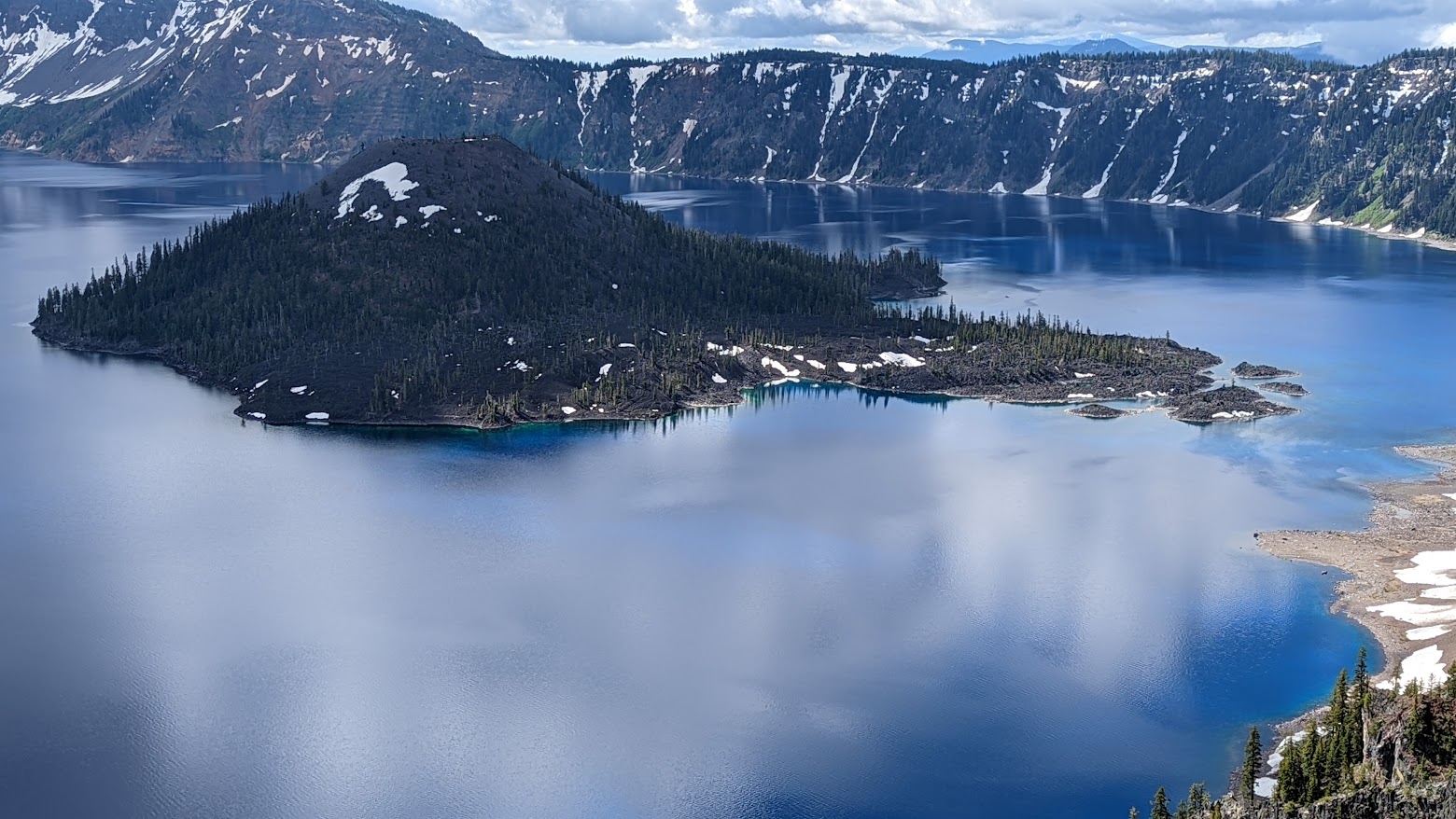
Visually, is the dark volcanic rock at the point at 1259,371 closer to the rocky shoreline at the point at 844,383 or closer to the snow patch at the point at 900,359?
the rocky shoreline at the point at 844,383

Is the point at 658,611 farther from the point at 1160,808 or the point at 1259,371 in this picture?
the point at 1259,371

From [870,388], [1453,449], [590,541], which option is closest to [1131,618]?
[590,541]

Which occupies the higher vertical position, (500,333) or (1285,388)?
(500,333)

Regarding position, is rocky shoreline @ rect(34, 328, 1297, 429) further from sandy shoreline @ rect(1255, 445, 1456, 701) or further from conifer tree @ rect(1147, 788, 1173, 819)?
conifer tree @ rect(1147, 788, 1173, 819)

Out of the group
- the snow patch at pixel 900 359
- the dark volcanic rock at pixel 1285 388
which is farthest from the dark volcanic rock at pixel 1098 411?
the snow patch at pixel 900 359

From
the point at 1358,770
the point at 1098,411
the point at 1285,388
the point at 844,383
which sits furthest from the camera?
the point at 844,383

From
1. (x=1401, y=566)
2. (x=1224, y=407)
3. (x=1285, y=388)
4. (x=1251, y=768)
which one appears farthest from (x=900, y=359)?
(x=1251, y=768)
